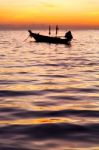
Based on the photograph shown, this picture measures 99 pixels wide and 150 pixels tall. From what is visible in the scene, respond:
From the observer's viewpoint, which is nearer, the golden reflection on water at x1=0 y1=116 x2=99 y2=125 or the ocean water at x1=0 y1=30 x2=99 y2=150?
the ocean water at x1=0 y1=30 x2=99 y2=150

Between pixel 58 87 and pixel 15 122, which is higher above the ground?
pixel 58 87

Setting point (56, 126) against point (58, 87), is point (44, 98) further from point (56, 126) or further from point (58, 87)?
point (56, 126)

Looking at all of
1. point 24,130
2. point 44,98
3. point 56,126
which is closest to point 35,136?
point 24,130

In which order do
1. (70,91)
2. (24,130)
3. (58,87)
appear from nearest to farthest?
1. (24,130)
2. (70,91)
3. (58,87)

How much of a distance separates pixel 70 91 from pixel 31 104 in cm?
360

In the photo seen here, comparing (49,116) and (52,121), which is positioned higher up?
(49,116)

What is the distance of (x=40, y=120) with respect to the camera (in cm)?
999

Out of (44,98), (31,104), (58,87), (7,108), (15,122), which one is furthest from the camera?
(58,87)

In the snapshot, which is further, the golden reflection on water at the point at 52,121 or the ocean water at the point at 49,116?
the golden reflection on water at the point at 52,121

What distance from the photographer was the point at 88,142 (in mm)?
7801

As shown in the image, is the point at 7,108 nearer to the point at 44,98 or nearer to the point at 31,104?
the point at 31,104

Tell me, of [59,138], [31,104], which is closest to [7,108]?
[31,104]

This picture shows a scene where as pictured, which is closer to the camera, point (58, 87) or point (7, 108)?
point (7, 108)

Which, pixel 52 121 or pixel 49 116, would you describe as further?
pixel 49 116
